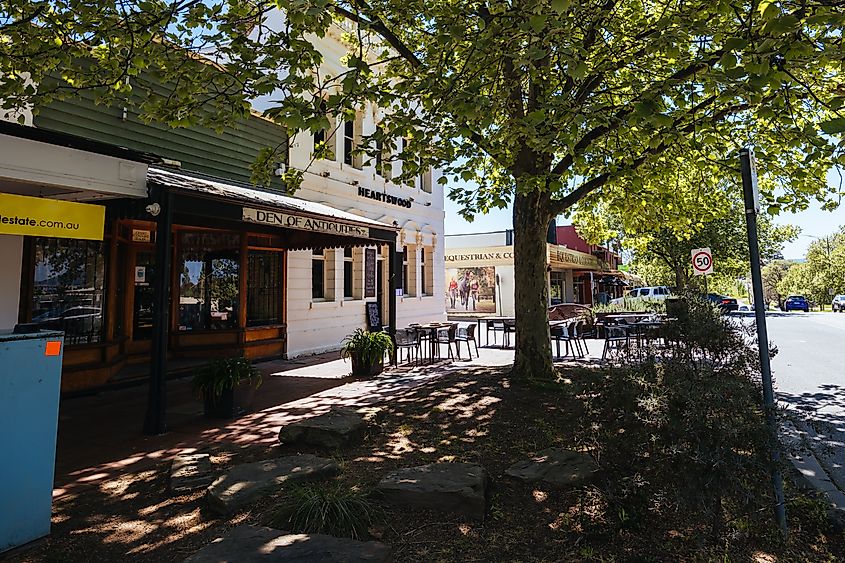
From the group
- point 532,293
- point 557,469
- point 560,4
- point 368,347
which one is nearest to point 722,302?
point 532,293

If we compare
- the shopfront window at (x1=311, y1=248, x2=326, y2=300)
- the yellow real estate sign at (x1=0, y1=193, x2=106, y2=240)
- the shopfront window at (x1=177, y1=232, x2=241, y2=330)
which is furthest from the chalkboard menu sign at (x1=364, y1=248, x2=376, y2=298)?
the yellow real estate sign at (x1=0, y1=193, x2=106, y2=240)

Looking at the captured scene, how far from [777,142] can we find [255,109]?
412 inches

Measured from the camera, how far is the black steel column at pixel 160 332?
568 centimetres

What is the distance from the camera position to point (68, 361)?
7328 mm

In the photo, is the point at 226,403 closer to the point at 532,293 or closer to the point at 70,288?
the point at 70,288

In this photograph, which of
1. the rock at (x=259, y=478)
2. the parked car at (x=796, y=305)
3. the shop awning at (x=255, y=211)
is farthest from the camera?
the parked car at (x=796, y=305)

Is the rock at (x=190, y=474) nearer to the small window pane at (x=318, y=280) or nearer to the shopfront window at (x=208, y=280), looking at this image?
the shopfront window at (x=208, y=280)

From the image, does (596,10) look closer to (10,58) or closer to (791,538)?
(791,538)

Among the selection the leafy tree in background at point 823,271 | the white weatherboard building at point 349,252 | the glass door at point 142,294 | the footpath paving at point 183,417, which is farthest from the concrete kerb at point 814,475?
the leafy tree in background at point 823,271

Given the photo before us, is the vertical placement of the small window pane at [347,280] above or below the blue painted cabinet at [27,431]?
above

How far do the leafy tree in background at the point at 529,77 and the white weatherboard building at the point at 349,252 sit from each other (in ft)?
13.3

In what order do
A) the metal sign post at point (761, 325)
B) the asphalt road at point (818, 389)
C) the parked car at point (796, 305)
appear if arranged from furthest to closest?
the parked car at point (796, 305) < the asphalt road at point (818, 389) < the metal sign post at point (761, 325)

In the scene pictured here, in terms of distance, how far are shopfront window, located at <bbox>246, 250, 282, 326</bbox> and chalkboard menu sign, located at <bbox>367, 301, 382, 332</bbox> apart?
2.39 m

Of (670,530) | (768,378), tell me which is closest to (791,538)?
(670,530)
